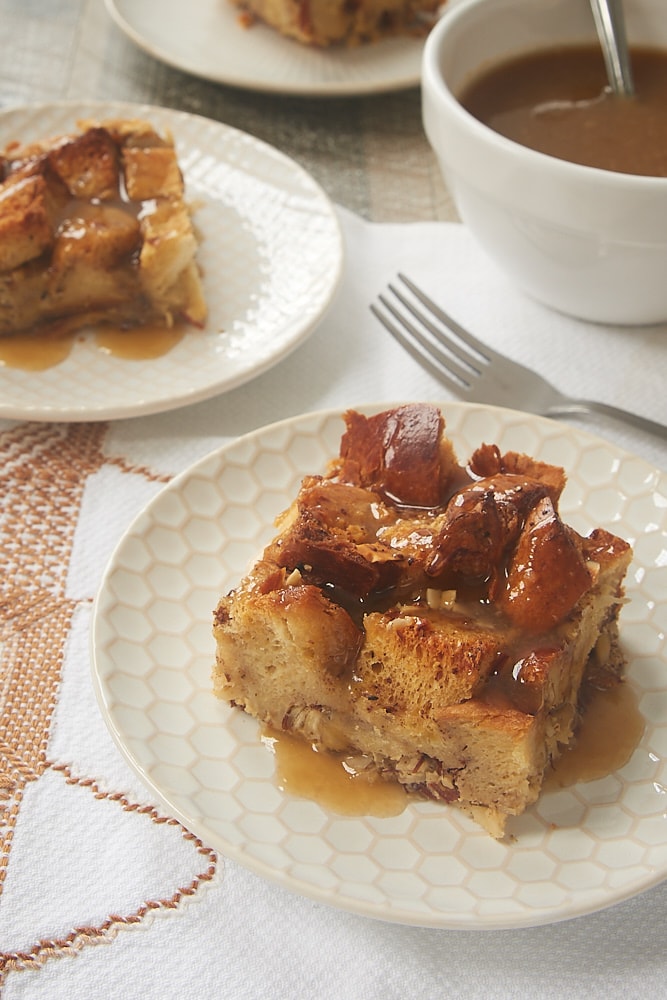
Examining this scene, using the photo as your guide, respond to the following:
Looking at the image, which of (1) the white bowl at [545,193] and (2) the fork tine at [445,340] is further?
(2) the fork tine at [445,340]

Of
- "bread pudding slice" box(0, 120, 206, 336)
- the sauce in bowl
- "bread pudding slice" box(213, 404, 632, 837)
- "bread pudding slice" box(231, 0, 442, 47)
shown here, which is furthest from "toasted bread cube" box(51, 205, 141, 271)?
"bread pudding slice" box(231, 0, 442, 47)

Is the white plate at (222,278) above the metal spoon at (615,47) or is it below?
below

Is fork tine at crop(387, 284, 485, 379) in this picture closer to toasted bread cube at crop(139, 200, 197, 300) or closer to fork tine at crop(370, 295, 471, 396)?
fork tine at crop(370, 295, 471, 396)

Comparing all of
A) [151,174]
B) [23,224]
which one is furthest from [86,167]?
[23,224]

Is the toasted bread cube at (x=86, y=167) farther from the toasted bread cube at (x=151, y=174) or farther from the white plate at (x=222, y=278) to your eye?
the white plate at (x=222, y=278)

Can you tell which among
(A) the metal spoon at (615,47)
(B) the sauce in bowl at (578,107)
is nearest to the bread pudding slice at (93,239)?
(B) the sauce in bowl at (578,107)

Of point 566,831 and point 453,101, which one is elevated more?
point 453,101

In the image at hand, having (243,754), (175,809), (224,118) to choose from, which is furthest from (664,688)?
(224,118)

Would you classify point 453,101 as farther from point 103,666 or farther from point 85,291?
point 103,666
